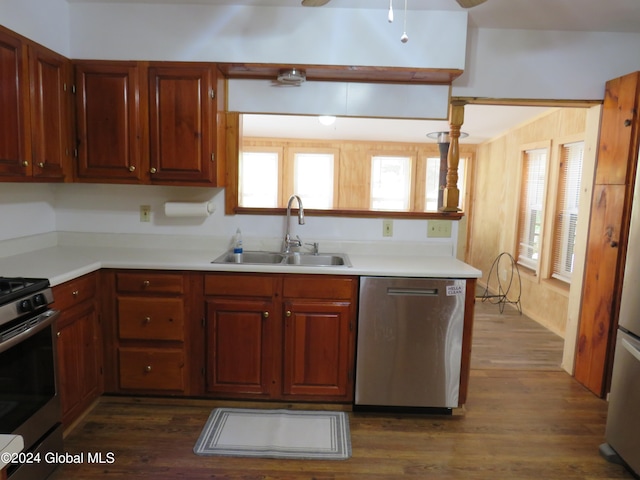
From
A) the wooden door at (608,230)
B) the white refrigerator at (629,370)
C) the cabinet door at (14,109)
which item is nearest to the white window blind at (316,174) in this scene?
the wooden door at (608,230)

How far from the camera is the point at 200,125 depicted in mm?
2416

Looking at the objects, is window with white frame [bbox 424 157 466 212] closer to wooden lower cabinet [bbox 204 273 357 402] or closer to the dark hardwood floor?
the dark hardwood floor

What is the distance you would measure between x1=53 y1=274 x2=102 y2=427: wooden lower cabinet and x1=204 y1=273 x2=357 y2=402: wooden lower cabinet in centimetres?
61

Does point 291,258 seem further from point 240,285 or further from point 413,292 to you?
point 413,292

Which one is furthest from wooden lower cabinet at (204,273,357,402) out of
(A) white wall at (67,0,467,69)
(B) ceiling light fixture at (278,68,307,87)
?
(A) white wall at (67,0,467,69)

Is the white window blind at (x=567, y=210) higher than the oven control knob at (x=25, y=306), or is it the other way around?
the white window blind at (x=567, y=210)

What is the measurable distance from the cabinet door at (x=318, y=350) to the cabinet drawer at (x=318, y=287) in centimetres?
4

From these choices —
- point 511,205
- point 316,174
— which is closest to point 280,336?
point 511,205

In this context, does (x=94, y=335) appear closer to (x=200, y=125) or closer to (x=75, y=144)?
(x=75, y=144)

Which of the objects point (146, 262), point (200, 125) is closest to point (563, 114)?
point (200, 125)

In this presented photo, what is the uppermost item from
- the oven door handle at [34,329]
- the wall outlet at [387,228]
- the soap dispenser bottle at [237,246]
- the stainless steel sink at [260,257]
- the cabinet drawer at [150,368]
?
the wall outlet at [387,228]

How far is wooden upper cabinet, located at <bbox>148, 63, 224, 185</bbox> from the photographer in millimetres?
2398

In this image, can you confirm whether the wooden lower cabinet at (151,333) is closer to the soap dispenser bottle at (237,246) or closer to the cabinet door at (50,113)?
the soap dispenser bottle at (237,246)

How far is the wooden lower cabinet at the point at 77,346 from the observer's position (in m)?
1.99
